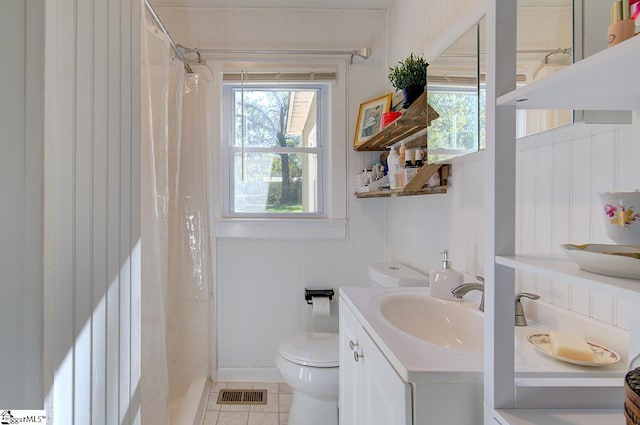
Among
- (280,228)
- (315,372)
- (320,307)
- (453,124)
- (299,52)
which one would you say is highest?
(299,52)

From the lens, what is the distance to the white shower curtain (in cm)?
143

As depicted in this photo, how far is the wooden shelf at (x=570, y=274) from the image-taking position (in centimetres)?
39

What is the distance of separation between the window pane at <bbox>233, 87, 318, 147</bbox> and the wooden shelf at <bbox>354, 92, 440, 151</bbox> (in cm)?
57

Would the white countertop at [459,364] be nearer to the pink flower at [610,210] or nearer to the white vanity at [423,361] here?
the white vanity at [423,361]

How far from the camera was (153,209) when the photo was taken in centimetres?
147

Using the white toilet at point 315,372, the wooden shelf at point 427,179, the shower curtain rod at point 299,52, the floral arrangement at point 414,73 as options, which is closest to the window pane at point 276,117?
the shower curtain rod at point 299,52

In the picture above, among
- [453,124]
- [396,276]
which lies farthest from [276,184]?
[453,124]

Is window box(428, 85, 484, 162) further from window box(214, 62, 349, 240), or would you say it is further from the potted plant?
window box(214, 62, 349, 240)

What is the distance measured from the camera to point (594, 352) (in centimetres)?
76

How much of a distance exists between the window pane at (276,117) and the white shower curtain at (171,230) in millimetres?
282

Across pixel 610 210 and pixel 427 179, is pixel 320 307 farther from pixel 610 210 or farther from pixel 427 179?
pixel 610 210

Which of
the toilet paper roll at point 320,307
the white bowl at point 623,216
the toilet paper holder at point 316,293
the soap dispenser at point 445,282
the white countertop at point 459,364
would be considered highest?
the white bowl at point 623,216

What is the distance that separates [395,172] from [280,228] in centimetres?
88

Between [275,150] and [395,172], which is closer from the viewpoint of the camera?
[395,172]
